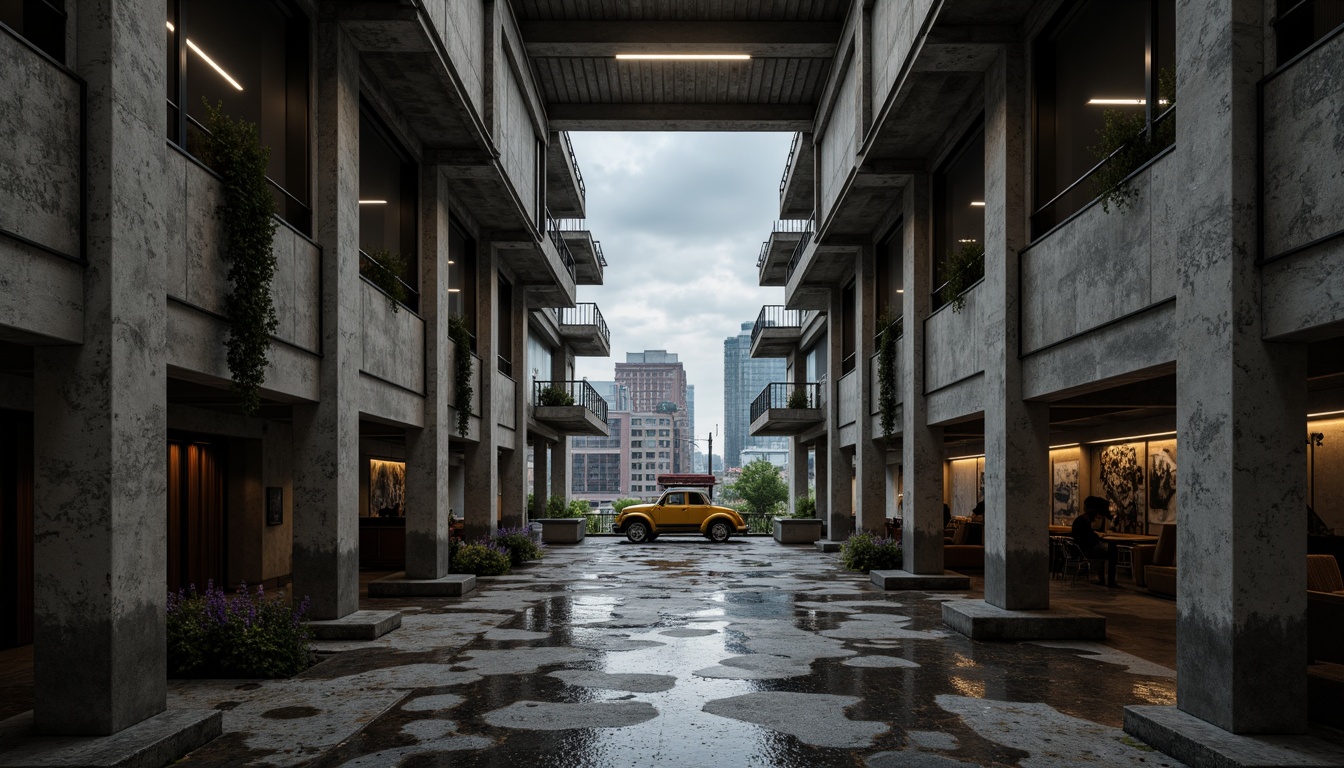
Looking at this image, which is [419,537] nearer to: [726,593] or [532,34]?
[726,593]

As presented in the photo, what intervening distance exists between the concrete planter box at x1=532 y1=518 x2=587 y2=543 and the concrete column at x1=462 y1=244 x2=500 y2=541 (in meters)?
10.7

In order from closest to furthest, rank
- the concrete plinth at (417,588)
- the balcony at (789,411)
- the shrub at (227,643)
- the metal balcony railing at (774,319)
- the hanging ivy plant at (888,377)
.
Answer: the shrub at (227,643) → the concrete plinth at (417,588) → the hanging ivy plant at (888,377) → the balcony at (789,411) → the metal balcony railing at (774,319)

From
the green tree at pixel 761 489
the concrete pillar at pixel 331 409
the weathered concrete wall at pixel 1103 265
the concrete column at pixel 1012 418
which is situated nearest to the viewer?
the weathered concrete wall at pixel 1103 265

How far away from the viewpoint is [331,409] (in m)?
11.7

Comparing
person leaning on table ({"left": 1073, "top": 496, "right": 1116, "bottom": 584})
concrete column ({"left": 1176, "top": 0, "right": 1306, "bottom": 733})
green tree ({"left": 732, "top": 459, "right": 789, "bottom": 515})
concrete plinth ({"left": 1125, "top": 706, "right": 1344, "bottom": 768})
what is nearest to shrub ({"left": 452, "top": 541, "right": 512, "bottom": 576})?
person leaning on table ({"left": 1073, "top": 496, "right": 1116, "bottom": 584})

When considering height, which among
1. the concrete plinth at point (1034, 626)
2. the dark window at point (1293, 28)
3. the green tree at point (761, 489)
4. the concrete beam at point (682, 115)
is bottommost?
the green tree at point (761, 489)

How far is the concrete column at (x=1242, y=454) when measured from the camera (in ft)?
21.5

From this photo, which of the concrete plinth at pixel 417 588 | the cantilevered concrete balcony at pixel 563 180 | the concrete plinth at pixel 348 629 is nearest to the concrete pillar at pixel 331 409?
the concrete plinth at pixel 348 629

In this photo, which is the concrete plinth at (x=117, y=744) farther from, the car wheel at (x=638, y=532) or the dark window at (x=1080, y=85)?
the car wheel at (x=638, y=532)

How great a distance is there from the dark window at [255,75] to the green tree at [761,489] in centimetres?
7633

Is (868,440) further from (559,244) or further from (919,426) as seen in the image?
(559,244)

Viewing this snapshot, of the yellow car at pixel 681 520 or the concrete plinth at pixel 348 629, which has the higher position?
the concrete plinth at pixel 348 629

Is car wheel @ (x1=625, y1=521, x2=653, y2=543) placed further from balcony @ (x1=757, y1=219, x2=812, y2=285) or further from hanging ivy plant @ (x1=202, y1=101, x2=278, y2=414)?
hanging ivy plant @ (x1=202, y1=101, x2=278, y2=414)

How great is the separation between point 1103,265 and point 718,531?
2373 cm
